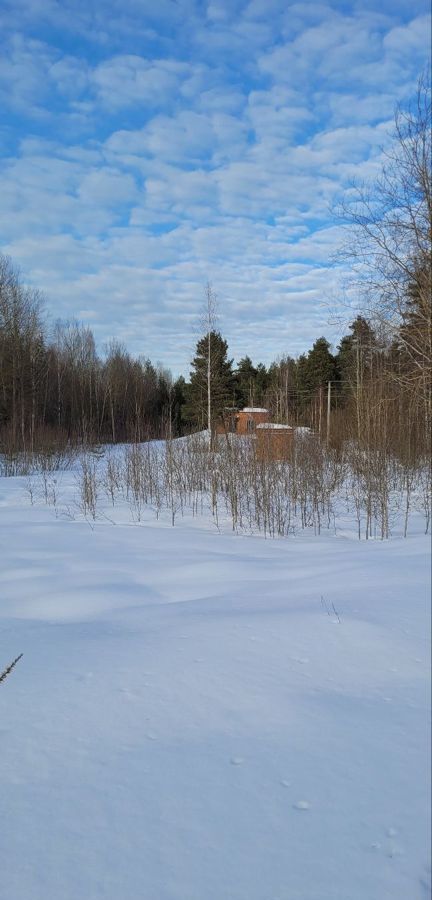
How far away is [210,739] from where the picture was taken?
1974 millimetres

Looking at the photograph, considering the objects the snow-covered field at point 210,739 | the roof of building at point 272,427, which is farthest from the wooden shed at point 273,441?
the snow-covered field at point 210,739

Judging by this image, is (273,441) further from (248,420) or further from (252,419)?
(248,420)

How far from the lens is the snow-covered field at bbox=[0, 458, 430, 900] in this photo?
142 cm

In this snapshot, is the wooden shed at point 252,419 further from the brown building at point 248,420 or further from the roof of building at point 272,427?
the roof of building at point 272,427

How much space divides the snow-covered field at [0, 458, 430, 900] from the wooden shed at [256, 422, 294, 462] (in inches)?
216

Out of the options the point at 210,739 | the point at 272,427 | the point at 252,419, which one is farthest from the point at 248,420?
the point at 210,739

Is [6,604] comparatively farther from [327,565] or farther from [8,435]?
[8,435]

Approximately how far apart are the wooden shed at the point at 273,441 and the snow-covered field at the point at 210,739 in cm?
550

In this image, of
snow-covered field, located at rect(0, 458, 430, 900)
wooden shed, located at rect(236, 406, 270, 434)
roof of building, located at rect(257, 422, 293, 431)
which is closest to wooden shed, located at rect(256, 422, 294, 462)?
roof of building, located at rect(257, 422, 293, 431)

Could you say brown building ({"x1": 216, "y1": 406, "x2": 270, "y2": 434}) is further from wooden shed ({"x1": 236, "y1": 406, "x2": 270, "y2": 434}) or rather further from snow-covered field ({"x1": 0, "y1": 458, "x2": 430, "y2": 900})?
snow-covered field ({"x1": 0, "y1": 458, "x2": 430, "y2": 900})

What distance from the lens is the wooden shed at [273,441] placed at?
351 inches

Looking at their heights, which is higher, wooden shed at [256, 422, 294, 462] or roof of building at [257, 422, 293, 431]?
roof of building at [257, 422, 293, 431]

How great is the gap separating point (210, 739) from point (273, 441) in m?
7.29

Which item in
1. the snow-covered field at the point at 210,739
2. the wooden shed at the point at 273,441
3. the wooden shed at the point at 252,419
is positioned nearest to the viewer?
the snow-covered field at the point at 210,739
